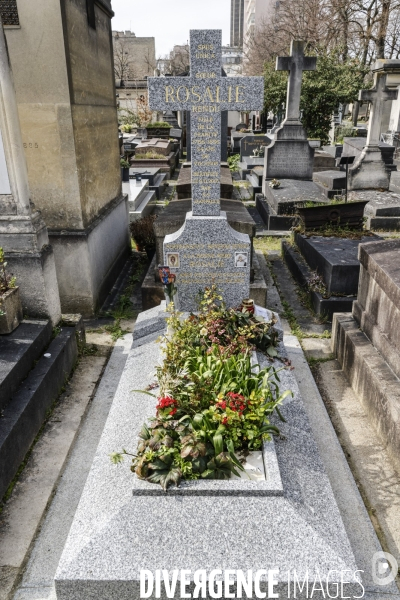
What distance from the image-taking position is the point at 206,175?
5.35 m

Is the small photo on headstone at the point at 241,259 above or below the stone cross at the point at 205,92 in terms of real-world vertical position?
below

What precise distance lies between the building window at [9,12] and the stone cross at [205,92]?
217 cm

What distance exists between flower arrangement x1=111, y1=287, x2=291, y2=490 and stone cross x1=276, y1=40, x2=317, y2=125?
1104 cm

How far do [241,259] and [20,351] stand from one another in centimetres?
262

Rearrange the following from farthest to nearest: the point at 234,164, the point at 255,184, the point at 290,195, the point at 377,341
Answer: the point at 234,164 < the point at 255,184 < the point at 290,195 < the point at 377,341

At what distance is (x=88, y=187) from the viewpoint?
267 inches

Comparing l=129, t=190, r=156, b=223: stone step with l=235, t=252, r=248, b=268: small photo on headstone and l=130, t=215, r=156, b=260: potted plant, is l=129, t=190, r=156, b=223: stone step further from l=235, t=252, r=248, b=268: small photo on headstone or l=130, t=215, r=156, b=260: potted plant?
l=235, t=252, r=248, b=268: small photo on headstone

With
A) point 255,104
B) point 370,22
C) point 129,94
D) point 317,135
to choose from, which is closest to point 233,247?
point 255,104

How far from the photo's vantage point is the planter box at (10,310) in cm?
477

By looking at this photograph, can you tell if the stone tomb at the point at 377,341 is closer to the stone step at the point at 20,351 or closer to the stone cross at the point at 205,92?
the stone cross at the point at 205,92

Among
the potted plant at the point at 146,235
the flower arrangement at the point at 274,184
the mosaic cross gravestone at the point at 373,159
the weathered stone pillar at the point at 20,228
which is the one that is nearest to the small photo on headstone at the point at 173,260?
the weathered stone pillar at the point at 20,228

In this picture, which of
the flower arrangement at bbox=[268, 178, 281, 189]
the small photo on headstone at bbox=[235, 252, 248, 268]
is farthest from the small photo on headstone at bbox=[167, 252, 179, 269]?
→ the flower arrangement at bbox=[268, 178, 281, 189]

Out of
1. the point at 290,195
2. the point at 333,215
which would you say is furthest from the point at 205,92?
the point at 290,195

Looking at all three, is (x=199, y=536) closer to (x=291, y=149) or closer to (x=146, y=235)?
(x=146, y=235)
